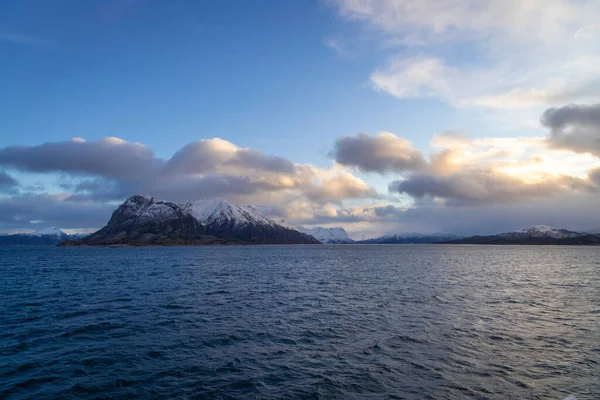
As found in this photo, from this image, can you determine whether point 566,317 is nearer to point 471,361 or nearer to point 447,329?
point 447,329

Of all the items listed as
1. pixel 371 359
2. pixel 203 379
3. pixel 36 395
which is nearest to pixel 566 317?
pixel 371 359

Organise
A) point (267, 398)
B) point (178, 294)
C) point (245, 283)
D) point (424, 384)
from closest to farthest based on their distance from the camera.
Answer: point (267, 398) → point (424, 384) → point (178, 294) → point (245, 283)

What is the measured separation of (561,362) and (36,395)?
34.7 metres

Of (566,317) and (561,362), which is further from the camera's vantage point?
(566,317)

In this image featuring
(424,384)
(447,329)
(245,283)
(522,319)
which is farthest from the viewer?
(245,283)

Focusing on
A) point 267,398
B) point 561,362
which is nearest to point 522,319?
point 561,362

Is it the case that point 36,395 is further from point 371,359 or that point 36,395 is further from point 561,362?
point 561,362

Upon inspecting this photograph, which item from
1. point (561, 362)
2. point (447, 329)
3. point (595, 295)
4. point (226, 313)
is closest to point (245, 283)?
point (226, 313)

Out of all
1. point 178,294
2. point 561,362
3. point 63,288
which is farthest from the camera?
point 63,288

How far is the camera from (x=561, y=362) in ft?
84.5

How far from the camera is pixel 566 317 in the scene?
40844 mm

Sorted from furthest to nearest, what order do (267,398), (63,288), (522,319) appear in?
1. (63,288)
2. (522,319)
3. (267,398)

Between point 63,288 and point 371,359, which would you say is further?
point 63,288

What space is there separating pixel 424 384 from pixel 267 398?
9.80 m
